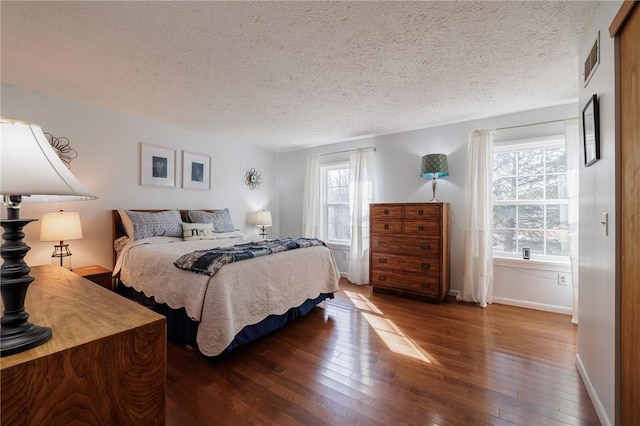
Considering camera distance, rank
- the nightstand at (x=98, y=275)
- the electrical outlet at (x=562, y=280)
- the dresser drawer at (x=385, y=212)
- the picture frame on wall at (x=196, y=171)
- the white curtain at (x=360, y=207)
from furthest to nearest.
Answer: the white curtain at (x=360, y=207)
the picture frame on wall at (x=196, y=171)
the dresser drawer at (x=385, y=212)
the electrical outlet at (x=562, y=280)
the nightstand at (x=98, y=275)

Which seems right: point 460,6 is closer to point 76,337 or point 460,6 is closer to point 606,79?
point 606,79

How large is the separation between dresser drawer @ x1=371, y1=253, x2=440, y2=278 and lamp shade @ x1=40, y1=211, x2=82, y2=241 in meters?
3.37

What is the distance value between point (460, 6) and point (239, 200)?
401 centimetres

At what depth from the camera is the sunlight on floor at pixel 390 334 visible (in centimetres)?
223

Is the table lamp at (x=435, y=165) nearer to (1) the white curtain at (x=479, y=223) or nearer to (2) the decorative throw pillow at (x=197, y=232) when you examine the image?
(1) the white curtain at (x=479, y=223)

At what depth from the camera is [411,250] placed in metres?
3.58

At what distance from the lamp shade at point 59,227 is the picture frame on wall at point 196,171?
1.47 metres

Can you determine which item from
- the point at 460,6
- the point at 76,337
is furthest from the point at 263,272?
the point at 460,6

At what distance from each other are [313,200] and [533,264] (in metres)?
3.22

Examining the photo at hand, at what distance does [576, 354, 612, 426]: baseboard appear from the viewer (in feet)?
4.87

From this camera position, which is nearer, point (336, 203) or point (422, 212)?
point (422, 212)

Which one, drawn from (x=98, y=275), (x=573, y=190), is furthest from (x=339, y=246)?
(x=98, y=275)

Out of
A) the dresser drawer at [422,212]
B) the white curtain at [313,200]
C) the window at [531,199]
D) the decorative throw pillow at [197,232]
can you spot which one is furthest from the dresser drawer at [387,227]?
the decorative throw pillow at [197,232]

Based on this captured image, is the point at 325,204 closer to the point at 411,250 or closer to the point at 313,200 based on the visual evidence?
the point at 313,200
